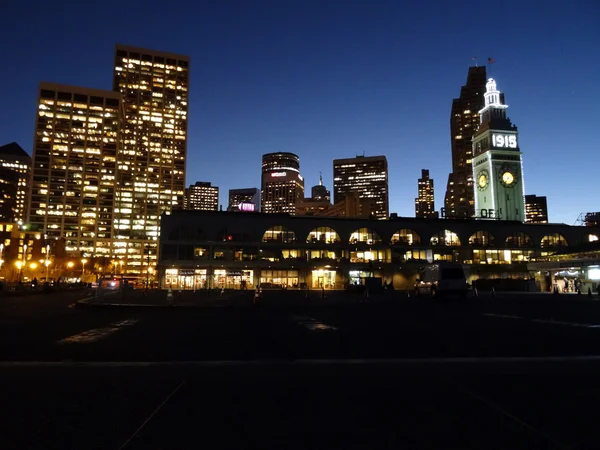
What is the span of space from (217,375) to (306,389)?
5.87 ft

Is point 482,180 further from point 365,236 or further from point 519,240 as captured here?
point 365,236

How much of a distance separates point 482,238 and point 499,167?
40980 mm

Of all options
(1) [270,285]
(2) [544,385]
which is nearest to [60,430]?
(2) [544,385]

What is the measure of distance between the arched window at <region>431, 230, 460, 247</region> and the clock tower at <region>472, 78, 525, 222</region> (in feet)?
107

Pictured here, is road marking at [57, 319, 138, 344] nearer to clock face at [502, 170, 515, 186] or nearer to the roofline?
clock face at [502, 170, 515, 186]

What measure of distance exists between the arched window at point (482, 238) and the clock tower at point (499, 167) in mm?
27867

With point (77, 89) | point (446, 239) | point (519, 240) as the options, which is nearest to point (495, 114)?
point (519, 240)

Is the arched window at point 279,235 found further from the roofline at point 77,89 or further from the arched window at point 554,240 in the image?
the roofline at point 77,89

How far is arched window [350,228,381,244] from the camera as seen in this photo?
8562 cm

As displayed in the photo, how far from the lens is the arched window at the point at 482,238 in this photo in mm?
90375

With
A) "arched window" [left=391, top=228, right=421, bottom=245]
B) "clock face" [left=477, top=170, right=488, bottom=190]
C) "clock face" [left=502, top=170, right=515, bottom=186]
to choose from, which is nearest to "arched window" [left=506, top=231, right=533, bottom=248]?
"arched window" [left=391, top=228, right=421, bottom=245]

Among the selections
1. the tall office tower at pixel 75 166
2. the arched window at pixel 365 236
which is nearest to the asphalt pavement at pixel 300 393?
the arched window at pixel 365 236

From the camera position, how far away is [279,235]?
273ft

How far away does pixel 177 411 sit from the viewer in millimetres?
5465
